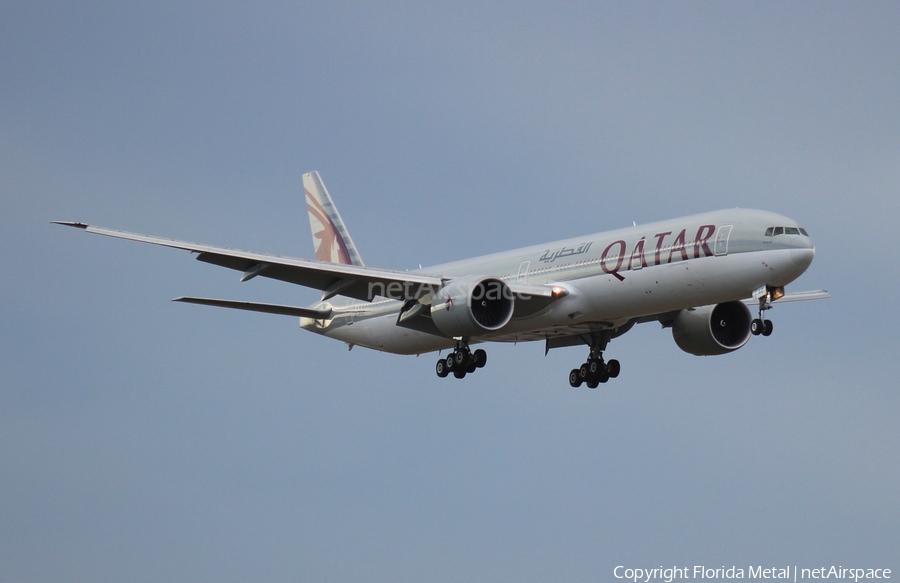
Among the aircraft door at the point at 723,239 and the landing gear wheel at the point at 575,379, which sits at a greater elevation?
the aircraft door at the point at 723,239

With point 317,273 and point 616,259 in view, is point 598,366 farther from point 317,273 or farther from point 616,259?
point 317,273

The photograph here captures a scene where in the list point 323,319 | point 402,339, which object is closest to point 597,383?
point 402,339

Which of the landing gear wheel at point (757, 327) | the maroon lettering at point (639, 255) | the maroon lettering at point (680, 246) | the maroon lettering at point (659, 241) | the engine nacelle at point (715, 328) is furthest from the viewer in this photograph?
the engine nacelle at point (715, 328)

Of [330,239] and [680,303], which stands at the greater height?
[330,239]

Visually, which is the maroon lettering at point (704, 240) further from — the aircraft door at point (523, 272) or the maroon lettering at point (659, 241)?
the aircraft door at point (523, 272)

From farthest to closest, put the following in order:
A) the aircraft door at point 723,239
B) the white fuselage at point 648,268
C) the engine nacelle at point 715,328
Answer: the engine nacelle at point 715,328, the aircraft door at point 723,239, the white fuselage at point 648,268

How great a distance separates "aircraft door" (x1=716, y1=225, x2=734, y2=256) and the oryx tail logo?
19577 mm

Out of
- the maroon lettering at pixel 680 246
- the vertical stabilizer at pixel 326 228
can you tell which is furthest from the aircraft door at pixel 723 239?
the vertical stabilizer at pixel 326 228

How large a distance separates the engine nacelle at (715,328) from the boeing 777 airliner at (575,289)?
0.04m

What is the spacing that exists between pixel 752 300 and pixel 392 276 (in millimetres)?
12753

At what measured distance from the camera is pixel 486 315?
4034 cm

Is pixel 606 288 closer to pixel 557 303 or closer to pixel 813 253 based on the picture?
pixel 557 303

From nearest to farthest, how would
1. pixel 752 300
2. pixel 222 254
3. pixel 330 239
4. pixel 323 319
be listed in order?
1. pixel 222 254
2. pixel 752 300
3. pixel 323 319
4. pixel 330 239

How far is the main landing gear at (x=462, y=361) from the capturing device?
4366cm
